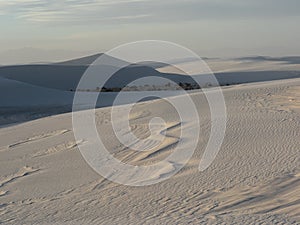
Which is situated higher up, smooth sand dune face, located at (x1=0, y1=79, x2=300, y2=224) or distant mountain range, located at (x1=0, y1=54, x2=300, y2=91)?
distant mountain range, located at (x1=0, y1=54, x2=300, y2=91)

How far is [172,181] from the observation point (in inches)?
279

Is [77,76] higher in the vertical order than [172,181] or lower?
higher

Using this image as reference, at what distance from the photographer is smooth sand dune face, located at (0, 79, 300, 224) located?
587 cm

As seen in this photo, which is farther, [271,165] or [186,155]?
[186,155]

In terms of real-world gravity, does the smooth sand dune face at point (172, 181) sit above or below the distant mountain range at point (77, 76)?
below

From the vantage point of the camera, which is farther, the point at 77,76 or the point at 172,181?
the point at 77,76

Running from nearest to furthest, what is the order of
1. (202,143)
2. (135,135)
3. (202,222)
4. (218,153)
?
1. (202,222)
2. (218,153)
3. (202,143)
4. (135,135)

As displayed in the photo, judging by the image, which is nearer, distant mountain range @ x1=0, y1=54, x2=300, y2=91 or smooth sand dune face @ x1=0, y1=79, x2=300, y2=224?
smooth sand dune face @ x1=0, y1=79, x2=300, y2=224

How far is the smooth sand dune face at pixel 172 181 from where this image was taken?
5867 mm

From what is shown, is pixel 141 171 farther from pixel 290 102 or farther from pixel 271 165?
pixel 290 102

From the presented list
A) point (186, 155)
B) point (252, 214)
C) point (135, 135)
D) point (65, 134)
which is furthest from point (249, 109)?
point (252, 214)

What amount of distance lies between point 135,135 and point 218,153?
2456mm

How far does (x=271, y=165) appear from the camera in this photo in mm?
7305

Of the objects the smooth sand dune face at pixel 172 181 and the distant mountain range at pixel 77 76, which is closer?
the smooth sand dune face at pixel 172 181
